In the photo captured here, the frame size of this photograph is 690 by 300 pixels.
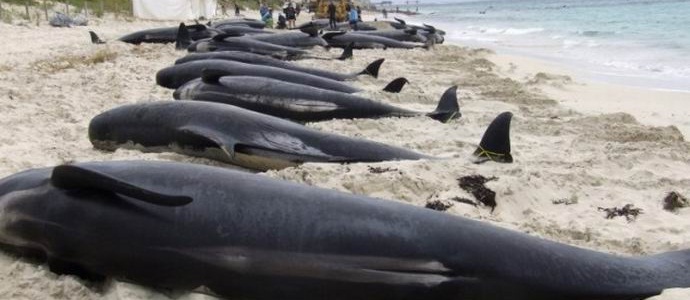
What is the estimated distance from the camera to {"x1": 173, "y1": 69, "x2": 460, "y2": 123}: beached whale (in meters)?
7.04

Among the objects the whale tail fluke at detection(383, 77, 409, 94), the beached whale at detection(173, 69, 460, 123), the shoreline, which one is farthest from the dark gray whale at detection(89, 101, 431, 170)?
the shoreline

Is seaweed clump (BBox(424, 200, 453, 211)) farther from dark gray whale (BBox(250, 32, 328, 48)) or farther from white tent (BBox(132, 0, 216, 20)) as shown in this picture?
white tent (BBox(132, 0, 216, 20))

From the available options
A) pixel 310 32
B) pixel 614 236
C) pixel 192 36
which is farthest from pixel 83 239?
pixel 310 32

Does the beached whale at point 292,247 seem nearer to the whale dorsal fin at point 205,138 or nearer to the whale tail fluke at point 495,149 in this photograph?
the whale dorsal fin at point 205,138

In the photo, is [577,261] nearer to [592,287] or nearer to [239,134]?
[592,287]

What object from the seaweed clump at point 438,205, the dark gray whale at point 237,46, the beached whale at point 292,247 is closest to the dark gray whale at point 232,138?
the seaweed clump at point 438,205

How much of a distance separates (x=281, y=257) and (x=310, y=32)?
623 inches

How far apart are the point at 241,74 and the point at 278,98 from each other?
54.8 inches

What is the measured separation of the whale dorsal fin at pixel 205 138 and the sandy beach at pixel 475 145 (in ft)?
0.59

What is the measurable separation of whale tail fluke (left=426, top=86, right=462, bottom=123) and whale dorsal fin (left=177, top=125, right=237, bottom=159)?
10.7 feet

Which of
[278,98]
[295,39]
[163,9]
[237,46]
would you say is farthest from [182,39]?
[163,9]

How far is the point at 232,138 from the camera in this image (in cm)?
529

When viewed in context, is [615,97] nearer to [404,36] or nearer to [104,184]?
[104,184]

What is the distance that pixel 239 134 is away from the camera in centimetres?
533
